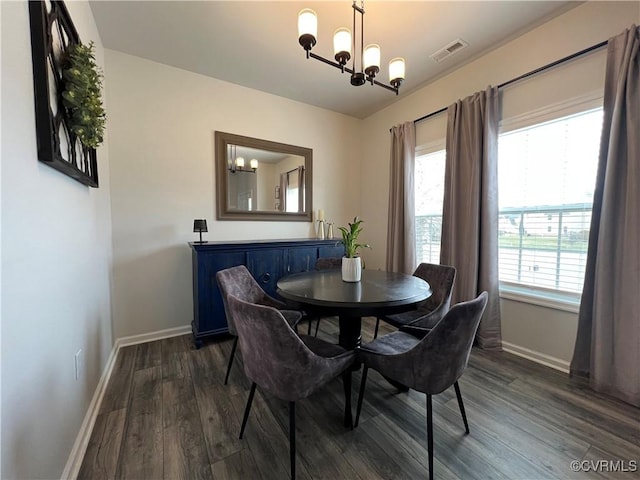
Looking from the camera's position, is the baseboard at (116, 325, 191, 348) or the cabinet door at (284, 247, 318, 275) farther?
the cabinet door at (284, 247, 318, 275)

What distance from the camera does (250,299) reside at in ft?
7.00

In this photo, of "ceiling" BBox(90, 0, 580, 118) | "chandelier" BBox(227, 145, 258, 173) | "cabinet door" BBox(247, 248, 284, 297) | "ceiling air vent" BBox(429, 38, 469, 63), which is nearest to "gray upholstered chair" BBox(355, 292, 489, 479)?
"cabinet door" BBox(247, 248, 284, 297)

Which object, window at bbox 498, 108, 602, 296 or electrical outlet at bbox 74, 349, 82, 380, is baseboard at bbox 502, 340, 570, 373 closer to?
window at bbox 498, 108, 602, 296

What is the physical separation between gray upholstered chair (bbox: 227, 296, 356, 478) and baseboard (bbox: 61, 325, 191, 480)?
912mm

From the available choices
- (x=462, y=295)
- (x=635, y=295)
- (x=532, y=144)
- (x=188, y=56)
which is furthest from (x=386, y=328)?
(x=188, y=56)

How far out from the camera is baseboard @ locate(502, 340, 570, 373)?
2.17 metres

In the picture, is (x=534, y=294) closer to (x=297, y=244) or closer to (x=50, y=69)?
(x=297, y=244)

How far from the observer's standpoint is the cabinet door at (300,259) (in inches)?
119

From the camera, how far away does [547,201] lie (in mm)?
2293

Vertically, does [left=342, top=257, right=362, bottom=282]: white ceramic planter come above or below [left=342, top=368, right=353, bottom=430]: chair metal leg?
above

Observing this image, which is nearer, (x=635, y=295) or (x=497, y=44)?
(x=635, y=295)

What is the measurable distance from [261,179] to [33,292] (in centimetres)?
254

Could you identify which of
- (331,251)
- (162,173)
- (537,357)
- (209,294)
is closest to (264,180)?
(162,173)

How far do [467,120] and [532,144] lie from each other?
0.61 m
